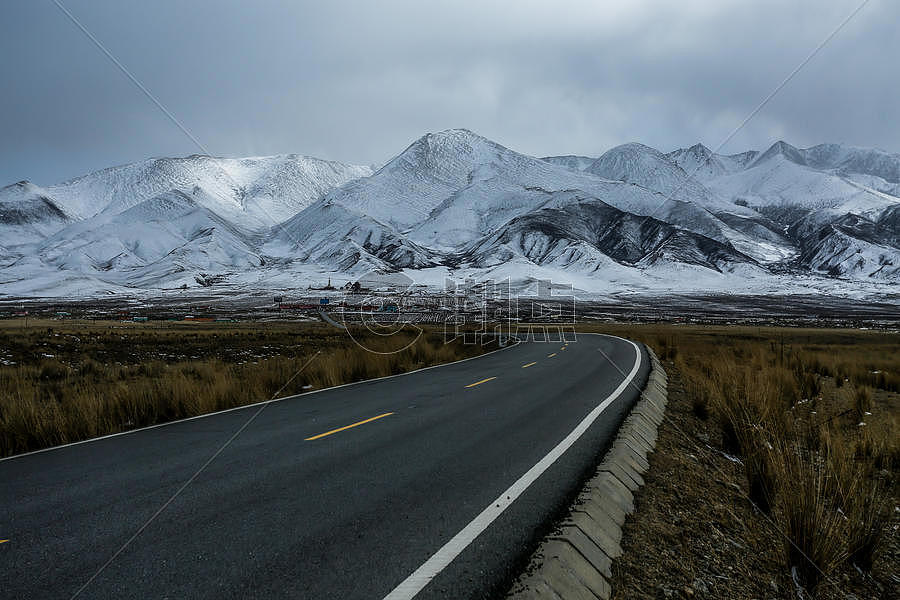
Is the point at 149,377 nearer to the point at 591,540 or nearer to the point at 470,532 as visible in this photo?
the point at 470,532

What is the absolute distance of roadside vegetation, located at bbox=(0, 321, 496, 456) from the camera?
324 inches

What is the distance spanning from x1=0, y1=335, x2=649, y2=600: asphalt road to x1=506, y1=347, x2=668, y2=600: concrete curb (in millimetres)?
216

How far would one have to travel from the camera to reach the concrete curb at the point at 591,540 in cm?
342

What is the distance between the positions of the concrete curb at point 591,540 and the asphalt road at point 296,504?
22 cm

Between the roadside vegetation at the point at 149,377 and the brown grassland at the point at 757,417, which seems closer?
the brown grassland at the point at 757,417

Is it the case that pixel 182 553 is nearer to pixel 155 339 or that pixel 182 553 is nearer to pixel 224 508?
pixel 224 508

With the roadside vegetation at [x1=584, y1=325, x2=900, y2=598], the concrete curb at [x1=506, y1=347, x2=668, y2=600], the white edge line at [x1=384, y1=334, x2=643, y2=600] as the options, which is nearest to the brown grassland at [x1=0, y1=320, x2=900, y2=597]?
the roadside vegetation at [x1=584, y1=325, x2=900, y2=598]

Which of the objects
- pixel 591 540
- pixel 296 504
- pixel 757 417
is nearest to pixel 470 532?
pixel 591 540

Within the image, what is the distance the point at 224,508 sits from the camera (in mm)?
4758

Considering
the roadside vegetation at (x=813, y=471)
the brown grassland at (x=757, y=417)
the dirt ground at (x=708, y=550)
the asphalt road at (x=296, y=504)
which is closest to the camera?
the asphalt road at (x=296, y=504)

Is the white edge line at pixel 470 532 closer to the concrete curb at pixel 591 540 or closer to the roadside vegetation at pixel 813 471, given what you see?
the concrete curb at pixel 591 540

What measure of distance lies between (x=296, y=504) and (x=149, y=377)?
15553mm

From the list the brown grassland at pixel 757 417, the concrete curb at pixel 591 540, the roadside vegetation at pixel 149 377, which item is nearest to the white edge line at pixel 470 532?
the concrete curb at pixel 591 540

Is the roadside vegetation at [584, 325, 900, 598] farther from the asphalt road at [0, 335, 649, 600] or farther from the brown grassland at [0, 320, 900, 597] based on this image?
the asphalt road at [0, 335, 649, 600]
